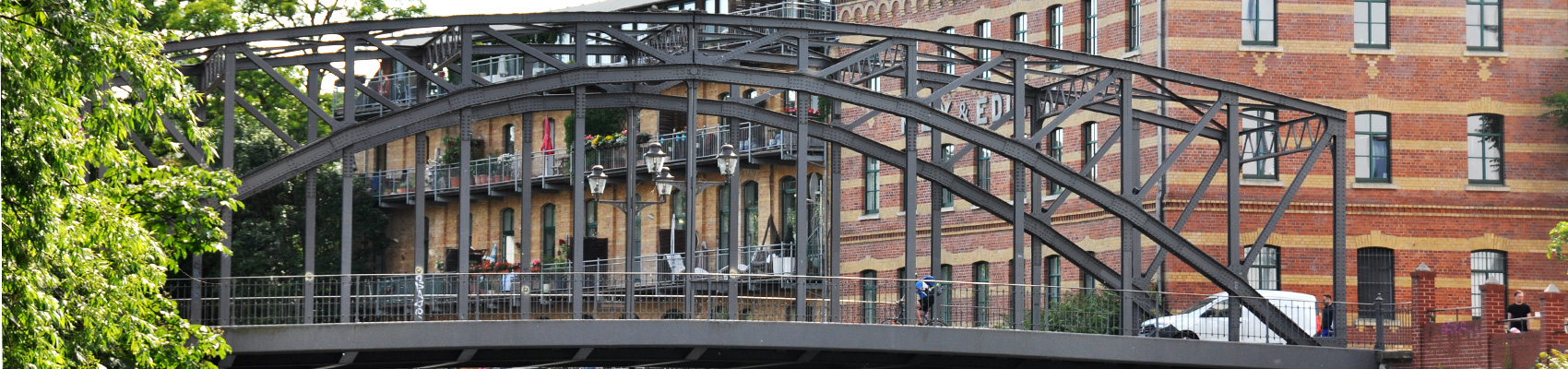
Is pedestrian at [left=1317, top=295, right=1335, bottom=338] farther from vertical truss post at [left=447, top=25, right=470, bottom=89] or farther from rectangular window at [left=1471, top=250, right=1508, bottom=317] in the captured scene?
vertical truss post at [left=447, top=25, right=470, bottom=89]

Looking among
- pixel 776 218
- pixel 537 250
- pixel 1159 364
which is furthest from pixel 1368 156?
pixel 537 250

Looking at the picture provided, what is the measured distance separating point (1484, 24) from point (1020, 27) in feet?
26.8

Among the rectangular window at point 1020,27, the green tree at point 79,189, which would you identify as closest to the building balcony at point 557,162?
the rectangular window at point 1020,27

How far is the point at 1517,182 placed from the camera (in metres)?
38.2

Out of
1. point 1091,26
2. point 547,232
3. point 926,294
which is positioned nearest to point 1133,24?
point 1091,26

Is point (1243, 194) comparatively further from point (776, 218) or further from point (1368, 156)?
point (776, 218)

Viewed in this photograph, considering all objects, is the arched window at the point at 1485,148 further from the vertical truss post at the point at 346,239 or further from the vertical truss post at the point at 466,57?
the vertical truss post at the point at 346,239

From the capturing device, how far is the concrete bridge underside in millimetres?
25906

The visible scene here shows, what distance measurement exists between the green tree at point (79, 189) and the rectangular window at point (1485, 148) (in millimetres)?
23066

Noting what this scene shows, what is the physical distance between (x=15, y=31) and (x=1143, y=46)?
23.7m

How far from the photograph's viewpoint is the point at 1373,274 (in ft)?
124

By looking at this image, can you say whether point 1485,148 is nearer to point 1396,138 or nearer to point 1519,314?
point 1396,138

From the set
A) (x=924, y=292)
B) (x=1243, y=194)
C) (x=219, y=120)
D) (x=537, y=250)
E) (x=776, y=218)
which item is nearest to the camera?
(x=924, y=292)

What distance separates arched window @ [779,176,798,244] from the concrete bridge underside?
16.1 metres
